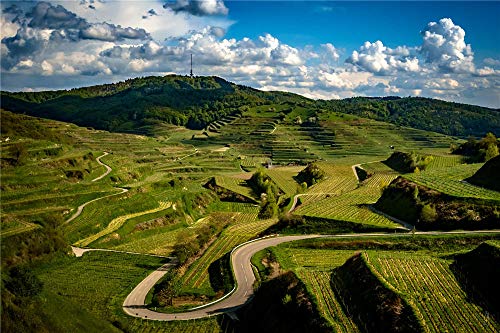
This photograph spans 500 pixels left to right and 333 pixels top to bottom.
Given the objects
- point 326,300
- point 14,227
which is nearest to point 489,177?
point 326,300

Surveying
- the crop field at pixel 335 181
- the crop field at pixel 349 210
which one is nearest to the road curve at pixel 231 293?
the crop field at pixel 349 210

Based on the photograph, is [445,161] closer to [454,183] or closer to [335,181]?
[335,181]

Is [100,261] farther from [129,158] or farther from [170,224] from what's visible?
[129,158]

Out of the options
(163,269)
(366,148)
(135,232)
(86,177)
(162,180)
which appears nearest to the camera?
(163,269)

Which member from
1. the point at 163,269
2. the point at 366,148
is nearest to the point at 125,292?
the point at 163,269

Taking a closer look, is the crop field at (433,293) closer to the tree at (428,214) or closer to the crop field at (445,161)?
the tree at (428,214)
